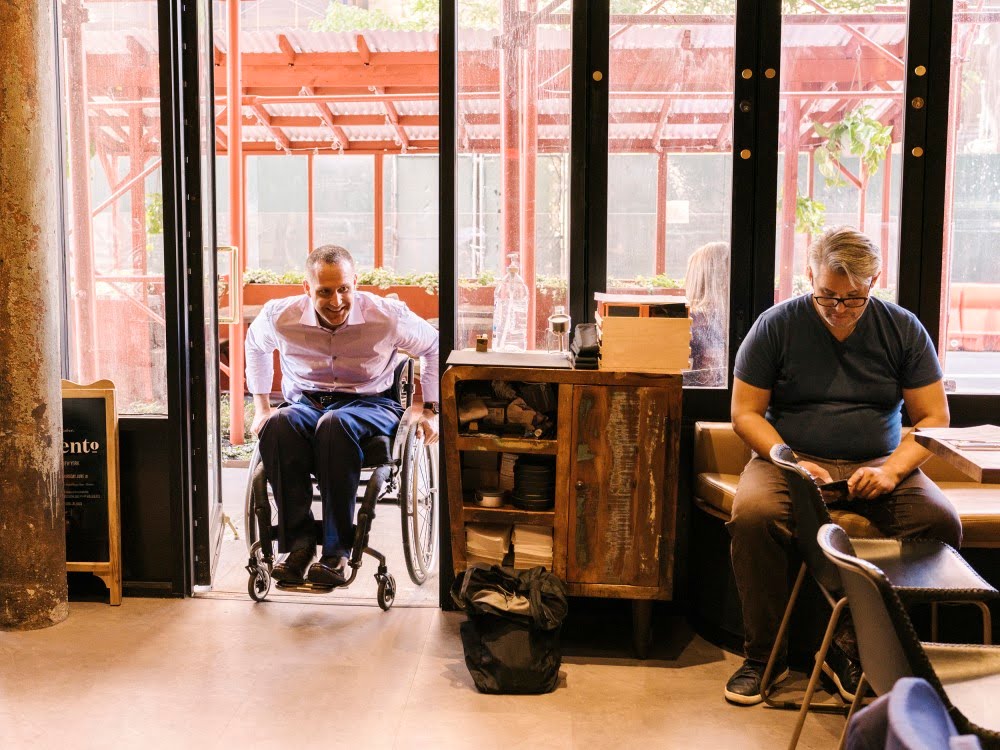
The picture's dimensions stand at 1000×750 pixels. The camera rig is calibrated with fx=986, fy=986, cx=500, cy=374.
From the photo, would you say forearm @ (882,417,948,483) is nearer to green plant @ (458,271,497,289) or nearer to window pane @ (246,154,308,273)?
green plant @ (458,271,497,289)

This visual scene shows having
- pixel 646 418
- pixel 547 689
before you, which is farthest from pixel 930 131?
pixel 547 689

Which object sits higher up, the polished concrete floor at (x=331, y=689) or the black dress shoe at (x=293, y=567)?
the black dress shoe at (x=293, y=567)

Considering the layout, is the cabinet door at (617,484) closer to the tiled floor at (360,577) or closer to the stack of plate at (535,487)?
the stack of plate at (535,487)

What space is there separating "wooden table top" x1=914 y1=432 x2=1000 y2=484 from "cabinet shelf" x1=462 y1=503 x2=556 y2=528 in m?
1.25

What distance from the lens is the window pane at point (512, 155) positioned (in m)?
3.76

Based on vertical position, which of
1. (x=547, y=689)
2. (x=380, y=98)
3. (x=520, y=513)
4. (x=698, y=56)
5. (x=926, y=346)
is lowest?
(x=547, y=689)

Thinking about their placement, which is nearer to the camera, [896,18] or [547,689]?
[547,689]

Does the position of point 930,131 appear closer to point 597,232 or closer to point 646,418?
point 597,232

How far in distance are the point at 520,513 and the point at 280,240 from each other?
30.2 feet

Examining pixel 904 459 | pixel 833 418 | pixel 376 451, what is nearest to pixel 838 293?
pixel 833 418

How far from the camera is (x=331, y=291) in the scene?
4004mm

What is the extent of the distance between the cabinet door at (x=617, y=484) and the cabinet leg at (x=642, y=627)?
5.2 inches

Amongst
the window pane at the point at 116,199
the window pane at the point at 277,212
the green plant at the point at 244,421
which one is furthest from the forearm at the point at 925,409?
the window pane at the point at 277,212

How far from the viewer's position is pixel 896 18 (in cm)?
368
